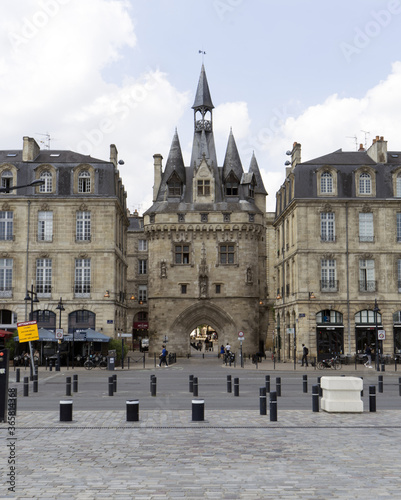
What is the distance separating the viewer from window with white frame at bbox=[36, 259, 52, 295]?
46281 mm

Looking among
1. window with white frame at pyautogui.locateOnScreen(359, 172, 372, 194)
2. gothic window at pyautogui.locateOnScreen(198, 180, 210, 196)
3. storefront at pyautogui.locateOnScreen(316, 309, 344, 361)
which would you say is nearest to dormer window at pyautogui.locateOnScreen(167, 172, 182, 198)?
gothic window at pyautogui.locateOnScreen(198, 180, 210, 196)

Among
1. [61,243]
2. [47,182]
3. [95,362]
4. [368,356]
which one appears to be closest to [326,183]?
[368,356]

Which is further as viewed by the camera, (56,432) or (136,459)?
(56,432)

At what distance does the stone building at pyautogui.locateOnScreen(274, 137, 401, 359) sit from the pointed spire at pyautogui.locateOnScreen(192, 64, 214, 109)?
19.0m

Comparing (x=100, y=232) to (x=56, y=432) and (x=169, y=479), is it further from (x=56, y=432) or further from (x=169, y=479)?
(x=169, y=479)

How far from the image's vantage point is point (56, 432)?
14008 mm

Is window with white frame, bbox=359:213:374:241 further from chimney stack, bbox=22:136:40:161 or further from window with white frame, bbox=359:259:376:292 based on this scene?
chimney stack, bbox=22:136:40:161

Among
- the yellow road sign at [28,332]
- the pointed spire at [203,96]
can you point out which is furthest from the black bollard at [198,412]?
the pointed spire at [203,96]

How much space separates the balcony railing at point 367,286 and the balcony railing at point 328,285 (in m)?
1.68

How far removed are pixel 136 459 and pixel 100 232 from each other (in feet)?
120

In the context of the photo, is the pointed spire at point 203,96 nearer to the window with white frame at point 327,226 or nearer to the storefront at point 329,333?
the window with white frame at point 327,226

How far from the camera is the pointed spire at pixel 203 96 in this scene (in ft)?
210

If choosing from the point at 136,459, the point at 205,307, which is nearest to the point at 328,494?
the point at 136,459

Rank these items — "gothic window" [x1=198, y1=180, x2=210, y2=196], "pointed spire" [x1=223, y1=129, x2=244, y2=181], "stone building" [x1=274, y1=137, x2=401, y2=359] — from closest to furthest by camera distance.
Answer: "stone building" [x1=274, y1=137, x2=401, y2=359], "gothic window" [x1=198, y1=180, x2=210, y2=196], "pointed spire" [x1=223, y1=129, x2=244, y2=181]
